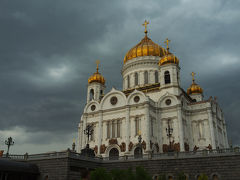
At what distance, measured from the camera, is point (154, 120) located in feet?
132

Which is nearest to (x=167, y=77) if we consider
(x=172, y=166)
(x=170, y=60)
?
(x=170, y=60)

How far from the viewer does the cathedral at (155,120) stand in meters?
38.3

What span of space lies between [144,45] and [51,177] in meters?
33.8

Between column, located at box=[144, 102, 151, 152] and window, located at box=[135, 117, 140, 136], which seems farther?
window, located at box=[135, 117, 140, 136]

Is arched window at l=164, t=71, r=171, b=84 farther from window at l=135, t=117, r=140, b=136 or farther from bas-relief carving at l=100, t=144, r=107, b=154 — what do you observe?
bas-relief carving at l=100, t=144, r=107, b=154

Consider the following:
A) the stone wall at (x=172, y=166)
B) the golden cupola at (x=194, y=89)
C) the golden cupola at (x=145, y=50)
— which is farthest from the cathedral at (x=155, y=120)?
the stone wall at (x=172, y=166)

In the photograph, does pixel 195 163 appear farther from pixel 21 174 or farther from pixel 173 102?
pixel 21 174

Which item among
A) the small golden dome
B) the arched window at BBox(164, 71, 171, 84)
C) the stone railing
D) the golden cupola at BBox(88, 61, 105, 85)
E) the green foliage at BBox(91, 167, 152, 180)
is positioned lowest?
the green foliage at BBox(91, 167, 152, 180)

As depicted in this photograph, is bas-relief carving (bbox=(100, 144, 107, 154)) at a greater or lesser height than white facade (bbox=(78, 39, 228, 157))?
lesser

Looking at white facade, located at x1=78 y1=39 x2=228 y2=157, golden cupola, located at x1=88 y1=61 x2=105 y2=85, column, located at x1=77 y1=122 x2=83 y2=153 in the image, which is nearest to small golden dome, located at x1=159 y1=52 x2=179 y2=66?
white facade, located at x1=78 y1=39 x2=228 y2=157

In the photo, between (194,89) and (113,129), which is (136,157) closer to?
(113,129)

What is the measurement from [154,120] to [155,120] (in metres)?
→ 0.26

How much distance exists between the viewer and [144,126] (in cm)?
3844

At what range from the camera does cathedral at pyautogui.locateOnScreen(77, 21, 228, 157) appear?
38344mm
